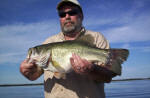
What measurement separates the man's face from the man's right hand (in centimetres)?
135

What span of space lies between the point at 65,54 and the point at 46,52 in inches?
20.3

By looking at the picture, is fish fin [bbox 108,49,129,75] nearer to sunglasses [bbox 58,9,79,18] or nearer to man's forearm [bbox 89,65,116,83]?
man's forearm [bbox 89,65,116,83]

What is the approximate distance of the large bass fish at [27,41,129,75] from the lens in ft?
14.9

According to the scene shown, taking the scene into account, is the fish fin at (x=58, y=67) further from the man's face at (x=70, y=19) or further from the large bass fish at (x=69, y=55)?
the man's face at (x=70, y=19)

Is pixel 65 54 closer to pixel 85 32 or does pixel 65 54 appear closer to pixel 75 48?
pixel 75 48

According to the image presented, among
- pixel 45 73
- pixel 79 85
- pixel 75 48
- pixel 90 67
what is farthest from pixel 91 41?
pixel 45 73

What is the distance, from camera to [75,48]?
465 centimetres

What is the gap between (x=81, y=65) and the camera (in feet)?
14.2

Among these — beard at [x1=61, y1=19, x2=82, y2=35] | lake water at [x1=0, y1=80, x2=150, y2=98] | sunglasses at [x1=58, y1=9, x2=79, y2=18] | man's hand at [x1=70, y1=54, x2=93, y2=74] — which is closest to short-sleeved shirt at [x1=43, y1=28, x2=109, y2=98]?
man's hand at [x1=70, y1=54, x2=93, y2=74]

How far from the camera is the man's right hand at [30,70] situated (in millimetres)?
4836

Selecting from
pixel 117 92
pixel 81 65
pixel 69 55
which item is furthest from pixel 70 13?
pixel 117 92

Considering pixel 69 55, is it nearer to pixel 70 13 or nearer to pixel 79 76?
pixel 79 76

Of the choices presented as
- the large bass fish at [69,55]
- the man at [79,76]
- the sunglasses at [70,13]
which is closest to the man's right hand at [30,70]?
the man at [79,76]

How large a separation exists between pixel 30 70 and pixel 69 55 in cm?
109
